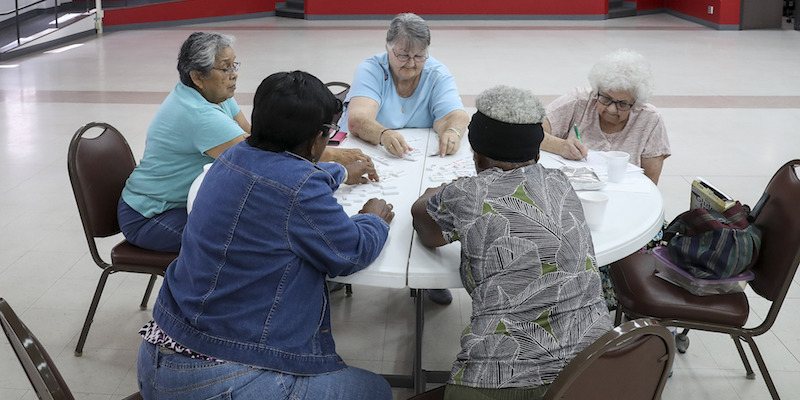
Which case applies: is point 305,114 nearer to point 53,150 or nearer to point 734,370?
point 734,370

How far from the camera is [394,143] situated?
302 centimetres

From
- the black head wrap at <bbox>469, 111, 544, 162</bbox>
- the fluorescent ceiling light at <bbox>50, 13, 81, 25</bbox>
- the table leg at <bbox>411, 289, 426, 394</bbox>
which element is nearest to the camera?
the black head wrap at <bbox>469, 111, 544, 162</bbox>

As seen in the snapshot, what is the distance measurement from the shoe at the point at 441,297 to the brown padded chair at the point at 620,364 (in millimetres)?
1805

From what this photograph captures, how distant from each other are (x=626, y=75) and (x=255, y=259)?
1.92 meters

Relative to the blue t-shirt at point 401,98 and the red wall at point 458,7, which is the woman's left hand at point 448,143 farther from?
the red wall at point 458,7

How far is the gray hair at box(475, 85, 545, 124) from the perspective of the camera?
6.24 feet

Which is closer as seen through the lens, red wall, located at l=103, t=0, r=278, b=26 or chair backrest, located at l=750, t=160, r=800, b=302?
chair backrest, located at l=750, t=160, r=800, b=302

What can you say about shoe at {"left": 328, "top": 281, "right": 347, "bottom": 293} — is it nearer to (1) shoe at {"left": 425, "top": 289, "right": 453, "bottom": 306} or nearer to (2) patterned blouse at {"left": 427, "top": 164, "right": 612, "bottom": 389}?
(1) shoe at {"left": 425, "top": 289, "right": 453, "bottom": 306}

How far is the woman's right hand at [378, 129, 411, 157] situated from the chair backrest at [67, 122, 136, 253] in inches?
41.0

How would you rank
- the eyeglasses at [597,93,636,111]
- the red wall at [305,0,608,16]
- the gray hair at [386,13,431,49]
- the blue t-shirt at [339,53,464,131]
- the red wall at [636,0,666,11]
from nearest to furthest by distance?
1. the eyeglasses at [597,93,636,111]
2. the gray hair at [386,13,431,49]
3. the blue t-shirt at [339,53,464,131]
4. the red wall at [305,0,608,16]
5. the red wall at [636,0,666,11]

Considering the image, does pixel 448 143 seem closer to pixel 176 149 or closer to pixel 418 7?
pixel 176 149

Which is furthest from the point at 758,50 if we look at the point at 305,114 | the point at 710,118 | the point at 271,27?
the point at 305,114


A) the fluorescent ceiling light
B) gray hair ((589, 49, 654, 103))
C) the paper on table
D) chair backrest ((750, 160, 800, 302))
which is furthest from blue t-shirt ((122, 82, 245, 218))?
the fluorescent ceiling light

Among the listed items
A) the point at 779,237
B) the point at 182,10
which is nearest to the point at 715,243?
the point at 779,237
